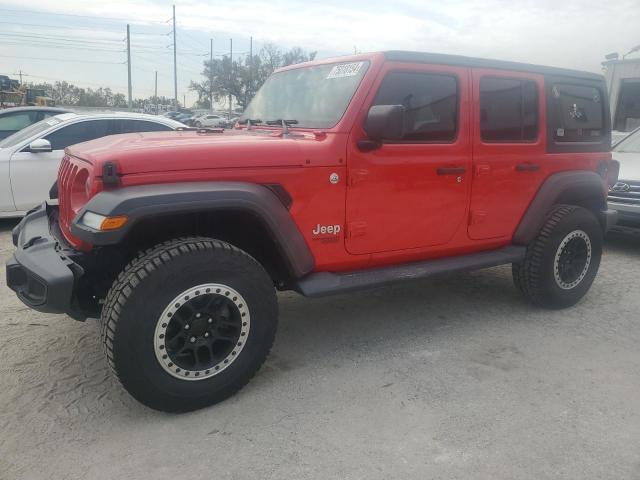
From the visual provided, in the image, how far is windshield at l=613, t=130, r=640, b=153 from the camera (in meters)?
7.75

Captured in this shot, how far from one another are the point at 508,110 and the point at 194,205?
99.8 inches

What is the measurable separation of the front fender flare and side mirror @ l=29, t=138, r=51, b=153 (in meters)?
4.31

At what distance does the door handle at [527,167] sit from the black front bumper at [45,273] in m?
3.07

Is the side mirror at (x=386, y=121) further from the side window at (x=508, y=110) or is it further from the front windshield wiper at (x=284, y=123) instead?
the side window at (x=508, y=110)

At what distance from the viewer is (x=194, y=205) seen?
8.62ft

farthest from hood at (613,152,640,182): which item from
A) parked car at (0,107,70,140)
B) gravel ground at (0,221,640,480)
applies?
parked car at (0,107,70,140)

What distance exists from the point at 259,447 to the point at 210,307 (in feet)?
2.44

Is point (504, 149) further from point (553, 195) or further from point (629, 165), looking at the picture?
point (629, 165)

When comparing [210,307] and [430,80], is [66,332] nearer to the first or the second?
[210,307]

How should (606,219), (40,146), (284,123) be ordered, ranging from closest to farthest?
(284,123)
(606,219)
(40,146)

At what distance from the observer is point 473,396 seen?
3.03m

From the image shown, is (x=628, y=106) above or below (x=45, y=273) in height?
above

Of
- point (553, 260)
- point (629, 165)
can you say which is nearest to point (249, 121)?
point (553, 260)

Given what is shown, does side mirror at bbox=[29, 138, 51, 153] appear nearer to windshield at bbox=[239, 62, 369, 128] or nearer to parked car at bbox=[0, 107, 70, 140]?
parked car at bbox=[0, 107, 70, 140]
